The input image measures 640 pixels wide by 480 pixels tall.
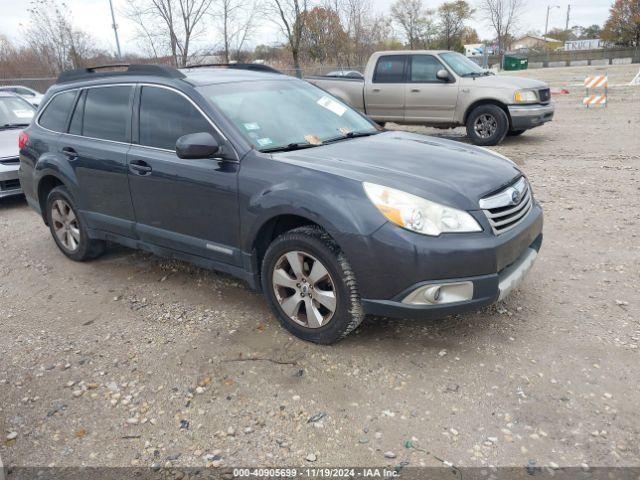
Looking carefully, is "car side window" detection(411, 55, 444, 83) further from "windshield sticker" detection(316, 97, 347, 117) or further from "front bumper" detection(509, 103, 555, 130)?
"windshield sticker" detection(316, 97, 347, 117)

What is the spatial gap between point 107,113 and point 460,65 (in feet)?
26.4

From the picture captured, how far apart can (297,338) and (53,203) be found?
3.10 m

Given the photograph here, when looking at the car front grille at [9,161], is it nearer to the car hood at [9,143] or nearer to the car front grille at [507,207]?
the car hood at [9,143]

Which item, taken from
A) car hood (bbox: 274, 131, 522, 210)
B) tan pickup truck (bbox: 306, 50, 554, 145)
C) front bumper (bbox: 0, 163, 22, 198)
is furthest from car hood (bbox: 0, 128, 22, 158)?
tan pickup truck (bbox: 306, 50, 554, 145)

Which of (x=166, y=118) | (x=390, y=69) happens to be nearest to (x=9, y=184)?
(x=166, y=118)

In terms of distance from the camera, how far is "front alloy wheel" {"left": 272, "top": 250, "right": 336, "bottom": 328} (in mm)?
3270

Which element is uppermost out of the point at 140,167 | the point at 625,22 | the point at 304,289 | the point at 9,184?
the point at 625,22

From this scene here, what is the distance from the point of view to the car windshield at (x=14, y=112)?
27.6 ft

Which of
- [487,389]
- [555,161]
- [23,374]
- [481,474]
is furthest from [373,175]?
[555,161]

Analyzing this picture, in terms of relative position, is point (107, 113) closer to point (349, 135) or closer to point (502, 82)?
point (349, 135)

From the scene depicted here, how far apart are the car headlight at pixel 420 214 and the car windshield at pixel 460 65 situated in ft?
26.8

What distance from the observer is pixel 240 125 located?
371 cm

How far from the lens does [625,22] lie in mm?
66125

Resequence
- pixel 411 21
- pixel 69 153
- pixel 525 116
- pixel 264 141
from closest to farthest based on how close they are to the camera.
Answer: pixel 264 141 < pixel 69 153 < pixel 525 116 < pixel 411 21
